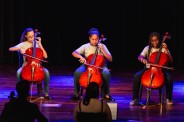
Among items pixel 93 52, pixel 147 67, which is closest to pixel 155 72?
pixel 147 67

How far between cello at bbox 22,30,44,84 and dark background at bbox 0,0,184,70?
4409 millimetres

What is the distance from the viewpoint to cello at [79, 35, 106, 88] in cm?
624

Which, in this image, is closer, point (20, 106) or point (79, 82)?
point (20, 106)

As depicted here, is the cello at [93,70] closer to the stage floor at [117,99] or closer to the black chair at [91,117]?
the stage floor at [117,99]

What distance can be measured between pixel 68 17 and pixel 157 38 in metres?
4.67

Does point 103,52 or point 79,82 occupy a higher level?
point 103,52

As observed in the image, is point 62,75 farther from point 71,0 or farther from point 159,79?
point 159,79

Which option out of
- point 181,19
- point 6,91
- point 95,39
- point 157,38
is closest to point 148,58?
point 157,38

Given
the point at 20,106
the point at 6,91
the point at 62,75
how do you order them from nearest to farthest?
the point at 20,106, the point at 6,91, the point at 62,75

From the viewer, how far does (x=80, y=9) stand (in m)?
10.7

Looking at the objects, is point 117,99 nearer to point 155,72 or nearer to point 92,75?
point 92,75

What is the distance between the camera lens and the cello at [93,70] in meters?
6.24

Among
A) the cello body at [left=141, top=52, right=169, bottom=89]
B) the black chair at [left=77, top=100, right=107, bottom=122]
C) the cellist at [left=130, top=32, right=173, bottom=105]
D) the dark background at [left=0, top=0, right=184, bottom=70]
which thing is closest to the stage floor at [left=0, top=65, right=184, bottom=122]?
the cellist at [left=130, top=32, right=173, bottom=105]

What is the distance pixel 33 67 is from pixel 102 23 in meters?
4.63
